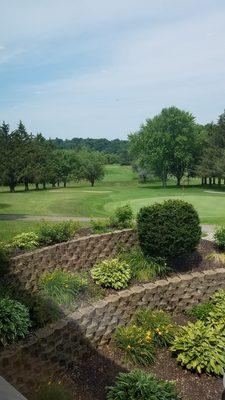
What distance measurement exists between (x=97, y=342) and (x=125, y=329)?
68 cm

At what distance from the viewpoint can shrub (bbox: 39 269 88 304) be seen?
29.6ft

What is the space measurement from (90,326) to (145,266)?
314 centimetres

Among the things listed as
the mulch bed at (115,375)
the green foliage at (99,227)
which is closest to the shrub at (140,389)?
the mulch bed at (115,375)

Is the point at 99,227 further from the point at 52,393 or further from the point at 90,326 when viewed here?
the point at 52,393

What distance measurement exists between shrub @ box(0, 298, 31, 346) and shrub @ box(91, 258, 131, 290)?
2.95 metres

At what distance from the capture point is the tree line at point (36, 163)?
48844 millimetres

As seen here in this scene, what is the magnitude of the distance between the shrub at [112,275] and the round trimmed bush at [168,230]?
1.03 meters

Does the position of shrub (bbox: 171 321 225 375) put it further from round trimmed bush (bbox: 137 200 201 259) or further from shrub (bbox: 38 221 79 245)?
shrub (bbox: 38 221 79 245)

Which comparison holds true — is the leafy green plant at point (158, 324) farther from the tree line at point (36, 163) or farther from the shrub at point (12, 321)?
the tree line at point (36, 163)

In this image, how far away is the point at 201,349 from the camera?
8188mm

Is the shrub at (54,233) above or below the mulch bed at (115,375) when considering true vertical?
above

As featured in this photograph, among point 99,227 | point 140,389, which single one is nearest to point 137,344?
point 140,389

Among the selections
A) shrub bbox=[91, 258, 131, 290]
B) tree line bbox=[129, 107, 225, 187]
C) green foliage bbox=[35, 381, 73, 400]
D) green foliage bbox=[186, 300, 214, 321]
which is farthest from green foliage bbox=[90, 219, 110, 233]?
tree line bbox=[129, 107, 225, 187]

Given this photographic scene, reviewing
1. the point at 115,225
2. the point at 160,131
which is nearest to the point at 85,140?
the point at 160,131
